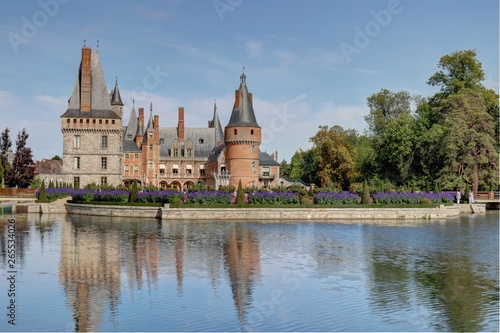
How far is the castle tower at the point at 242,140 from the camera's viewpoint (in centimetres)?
6231

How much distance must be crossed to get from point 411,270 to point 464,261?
10.3 ft

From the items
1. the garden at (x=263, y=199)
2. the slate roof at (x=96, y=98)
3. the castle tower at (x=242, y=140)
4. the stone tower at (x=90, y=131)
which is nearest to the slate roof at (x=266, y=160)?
the castle tower at (x=242, y=140)

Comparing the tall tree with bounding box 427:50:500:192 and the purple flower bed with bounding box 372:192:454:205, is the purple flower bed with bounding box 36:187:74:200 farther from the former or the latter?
the tall tree with bounding box 427:50:500:192

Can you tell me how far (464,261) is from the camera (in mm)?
20859

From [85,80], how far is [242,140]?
53.4 feet

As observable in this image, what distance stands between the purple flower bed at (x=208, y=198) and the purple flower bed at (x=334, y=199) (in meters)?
5.63

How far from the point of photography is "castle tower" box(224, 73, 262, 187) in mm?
62312

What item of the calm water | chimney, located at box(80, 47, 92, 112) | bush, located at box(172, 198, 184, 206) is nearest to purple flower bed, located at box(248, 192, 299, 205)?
bush, located at box(172, 198, 184, 206)

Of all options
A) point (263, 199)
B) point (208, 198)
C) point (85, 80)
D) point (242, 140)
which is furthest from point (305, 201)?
point (85, 80)

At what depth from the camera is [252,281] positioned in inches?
656

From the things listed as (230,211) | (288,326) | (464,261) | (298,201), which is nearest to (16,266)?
(288,326)

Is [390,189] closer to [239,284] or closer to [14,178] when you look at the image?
[239,284]

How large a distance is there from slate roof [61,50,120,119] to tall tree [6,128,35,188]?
14.3 metres

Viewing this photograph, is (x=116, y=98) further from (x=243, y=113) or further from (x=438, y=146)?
(x=438, y=146)
